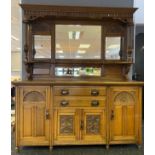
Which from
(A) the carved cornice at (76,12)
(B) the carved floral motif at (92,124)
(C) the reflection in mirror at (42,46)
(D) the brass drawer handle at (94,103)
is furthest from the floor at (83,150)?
(A) the carved cornice at (76,12)

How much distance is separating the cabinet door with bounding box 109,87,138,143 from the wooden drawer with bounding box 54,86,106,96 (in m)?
0.17

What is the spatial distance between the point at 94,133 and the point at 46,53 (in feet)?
4.60

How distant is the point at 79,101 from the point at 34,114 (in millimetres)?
625

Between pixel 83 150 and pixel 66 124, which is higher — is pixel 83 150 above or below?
below

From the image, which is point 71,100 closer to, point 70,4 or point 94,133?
point 94,133

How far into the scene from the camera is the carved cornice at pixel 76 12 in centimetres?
327

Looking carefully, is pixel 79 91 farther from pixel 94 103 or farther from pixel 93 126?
pixel 93 126

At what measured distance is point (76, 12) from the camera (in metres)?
3.33

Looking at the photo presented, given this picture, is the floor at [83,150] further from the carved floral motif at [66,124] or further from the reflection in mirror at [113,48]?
the reflection in mirror at [113,48]

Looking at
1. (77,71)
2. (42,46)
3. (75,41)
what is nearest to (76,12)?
(75,41)

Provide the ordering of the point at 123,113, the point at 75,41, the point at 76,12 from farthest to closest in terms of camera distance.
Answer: the point at 75,41
the point at 76,12
the point at 123,113

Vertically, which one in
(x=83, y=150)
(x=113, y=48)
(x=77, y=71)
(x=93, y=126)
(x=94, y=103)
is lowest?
(x=83, y=150)
